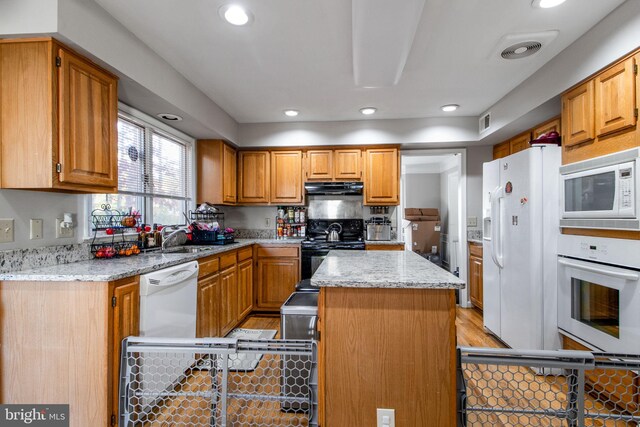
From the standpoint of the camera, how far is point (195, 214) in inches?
138

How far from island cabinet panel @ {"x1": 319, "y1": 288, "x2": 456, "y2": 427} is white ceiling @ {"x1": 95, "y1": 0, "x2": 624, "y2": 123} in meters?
1.49

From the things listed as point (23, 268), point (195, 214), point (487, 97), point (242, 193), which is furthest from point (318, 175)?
point (23, 268)

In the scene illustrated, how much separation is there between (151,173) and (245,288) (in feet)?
5.02

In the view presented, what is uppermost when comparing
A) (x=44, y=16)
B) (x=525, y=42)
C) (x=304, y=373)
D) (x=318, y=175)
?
(x=525, y=42)

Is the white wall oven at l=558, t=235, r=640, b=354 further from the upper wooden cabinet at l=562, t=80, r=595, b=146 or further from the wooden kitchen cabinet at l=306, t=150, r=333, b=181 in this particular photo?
the wooden kitchen cabinet at l=306, t=150, r=333, b=181

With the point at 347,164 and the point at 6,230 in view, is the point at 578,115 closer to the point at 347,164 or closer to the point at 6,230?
the point at 347,164

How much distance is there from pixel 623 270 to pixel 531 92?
5.35 feet

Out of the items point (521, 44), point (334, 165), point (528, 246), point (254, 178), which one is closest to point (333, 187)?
point (334, 165)

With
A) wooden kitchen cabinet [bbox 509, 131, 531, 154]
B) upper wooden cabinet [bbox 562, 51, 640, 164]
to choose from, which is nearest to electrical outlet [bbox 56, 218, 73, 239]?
upper wooden cabinet [bbox 562, 51, 640, 164]

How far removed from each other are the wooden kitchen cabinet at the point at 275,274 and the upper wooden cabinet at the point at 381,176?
118 centimetres

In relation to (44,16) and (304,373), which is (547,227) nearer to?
(304,373)

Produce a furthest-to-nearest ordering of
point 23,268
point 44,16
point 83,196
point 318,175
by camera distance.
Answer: point 318,175
point 83,196
point 23,268
point 44,16

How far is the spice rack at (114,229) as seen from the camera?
208cm

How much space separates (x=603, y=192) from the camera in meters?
1.86
